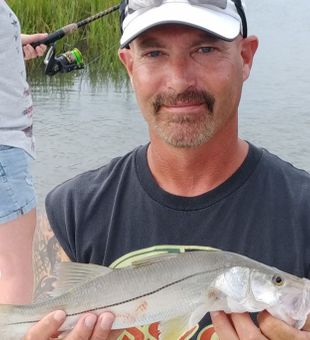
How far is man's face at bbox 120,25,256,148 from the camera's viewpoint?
95.8 inches

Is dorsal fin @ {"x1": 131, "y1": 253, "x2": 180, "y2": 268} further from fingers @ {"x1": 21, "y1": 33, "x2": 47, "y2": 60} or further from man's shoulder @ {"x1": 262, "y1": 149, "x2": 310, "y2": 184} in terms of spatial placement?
fingers @ {"x1": 21, "y1": 33, "x2": 47, "y2": 60}

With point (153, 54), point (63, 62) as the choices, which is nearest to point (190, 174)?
point (153, 54)

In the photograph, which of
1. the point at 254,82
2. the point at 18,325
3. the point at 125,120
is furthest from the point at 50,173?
the point at 18,325

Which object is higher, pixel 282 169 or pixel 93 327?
pixel 282 169

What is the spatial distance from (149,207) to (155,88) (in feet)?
1.37

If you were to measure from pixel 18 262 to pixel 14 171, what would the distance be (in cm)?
47

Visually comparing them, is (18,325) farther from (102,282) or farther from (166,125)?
(166,125)

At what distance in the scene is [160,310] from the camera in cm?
224

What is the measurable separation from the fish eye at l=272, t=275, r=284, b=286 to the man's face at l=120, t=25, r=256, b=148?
0.56 meters

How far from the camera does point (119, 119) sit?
1085 cm

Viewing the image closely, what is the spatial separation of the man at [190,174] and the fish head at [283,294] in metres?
0.36

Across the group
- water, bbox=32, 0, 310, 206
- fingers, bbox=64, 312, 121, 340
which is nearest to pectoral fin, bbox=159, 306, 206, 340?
fingers, bbox=64, 312, 121, 340

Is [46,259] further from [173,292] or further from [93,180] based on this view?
[173,292]

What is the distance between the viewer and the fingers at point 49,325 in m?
2.32
